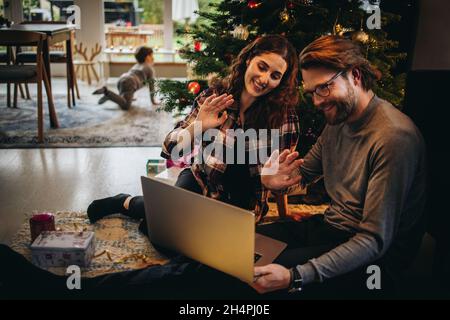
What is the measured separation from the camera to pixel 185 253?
1304mm

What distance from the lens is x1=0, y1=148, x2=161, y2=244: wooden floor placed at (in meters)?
2.39

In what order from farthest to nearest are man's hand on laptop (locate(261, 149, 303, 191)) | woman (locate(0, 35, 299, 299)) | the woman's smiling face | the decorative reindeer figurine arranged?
the decorative reindeer figurine, the woman's smiling face, man's hand on laptop (locate(261, 149, 303, 191)), woman (locate(0, 35, 299, 299))

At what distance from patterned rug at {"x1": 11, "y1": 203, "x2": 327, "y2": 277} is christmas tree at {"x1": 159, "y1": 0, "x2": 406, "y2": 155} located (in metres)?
0.67

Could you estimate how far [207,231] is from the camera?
1.17 meters

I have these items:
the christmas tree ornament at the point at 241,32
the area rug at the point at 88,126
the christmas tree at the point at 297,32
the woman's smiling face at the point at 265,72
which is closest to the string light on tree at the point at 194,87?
the christmas tree at the point at 297,32

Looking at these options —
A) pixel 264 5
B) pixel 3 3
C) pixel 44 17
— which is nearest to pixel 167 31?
pixel 44 17

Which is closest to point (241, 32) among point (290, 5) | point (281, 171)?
point (290, 5)

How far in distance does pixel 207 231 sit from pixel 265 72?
28.3 inches

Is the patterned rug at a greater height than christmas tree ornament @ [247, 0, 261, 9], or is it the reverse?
christmas tree ornament @ [247, 0, 261, 9]

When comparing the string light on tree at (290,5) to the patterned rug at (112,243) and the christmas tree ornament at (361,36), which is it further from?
the patterned rug at (112,243)

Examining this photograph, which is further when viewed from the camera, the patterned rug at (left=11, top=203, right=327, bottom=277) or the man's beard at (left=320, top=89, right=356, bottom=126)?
the patterned rug at (left=11, top=203, right=327, bottom=277)

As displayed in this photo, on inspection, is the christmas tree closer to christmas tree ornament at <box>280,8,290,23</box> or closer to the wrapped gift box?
christmas tree ornament at <box>280,8,290,23</box>
